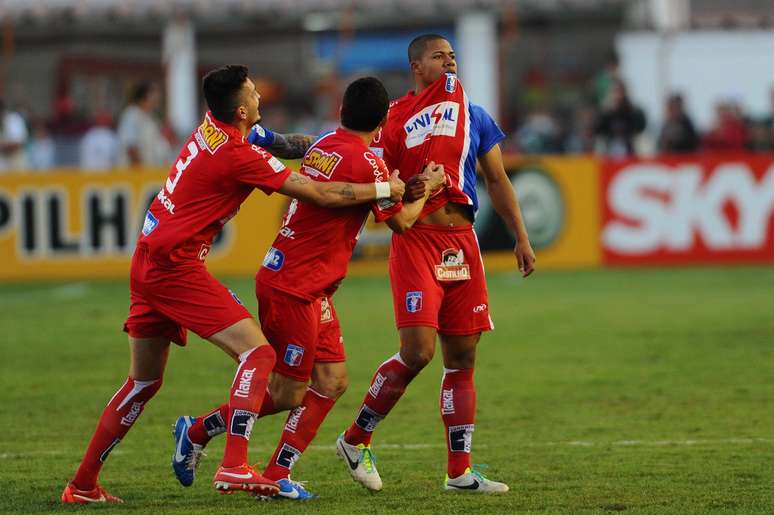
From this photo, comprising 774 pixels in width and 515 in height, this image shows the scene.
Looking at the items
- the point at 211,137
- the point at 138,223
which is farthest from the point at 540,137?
the point at 211,137

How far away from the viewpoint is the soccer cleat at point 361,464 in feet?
24.2

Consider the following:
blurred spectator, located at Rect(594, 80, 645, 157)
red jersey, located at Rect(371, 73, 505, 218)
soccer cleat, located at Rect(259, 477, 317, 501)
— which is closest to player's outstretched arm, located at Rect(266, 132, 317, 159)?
red jersey, located at Rect(371, 73, 505, 218)

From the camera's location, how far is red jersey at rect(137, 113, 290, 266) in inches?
273

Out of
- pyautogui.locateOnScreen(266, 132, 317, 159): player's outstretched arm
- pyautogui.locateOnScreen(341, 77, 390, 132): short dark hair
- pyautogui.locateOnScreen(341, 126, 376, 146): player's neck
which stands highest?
pyautogui.locateOnScreen(341, 77, 390, 132): short dark hair

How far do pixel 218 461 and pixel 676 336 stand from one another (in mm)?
6476

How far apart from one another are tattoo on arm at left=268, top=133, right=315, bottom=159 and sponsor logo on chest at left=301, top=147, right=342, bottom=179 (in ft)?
1.26

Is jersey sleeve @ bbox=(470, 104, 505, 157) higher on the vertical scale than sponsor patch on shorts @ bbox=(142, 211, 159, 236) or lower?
higher

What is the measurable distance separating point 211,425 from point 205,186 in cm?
124

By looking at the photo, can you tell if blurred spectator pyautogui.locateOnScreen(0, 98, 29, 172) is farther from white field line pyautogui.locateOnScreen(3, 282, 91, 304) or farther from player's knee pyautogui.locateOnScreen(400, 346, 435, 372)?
player's knee pyautogui.locateOnScreen(400, 346, 435, 372)

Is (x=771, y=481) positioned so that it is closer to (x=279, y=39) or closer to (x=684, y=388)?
(x=684, y=388)

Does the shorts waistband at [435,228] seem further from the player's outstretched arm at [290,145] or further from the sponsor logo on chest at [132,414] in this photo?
the sponsor logo on chest at [132,414]

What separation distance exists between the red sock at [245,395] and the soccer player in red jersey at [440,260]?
76 cm

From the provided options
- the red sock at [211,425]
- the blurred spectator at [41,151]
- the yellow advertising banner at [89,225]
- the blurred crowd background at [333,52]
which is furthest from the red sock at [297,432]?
the blurred crowd background at [333,52]

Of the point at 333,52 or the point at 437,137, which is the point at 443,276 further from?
the point at 333,52
